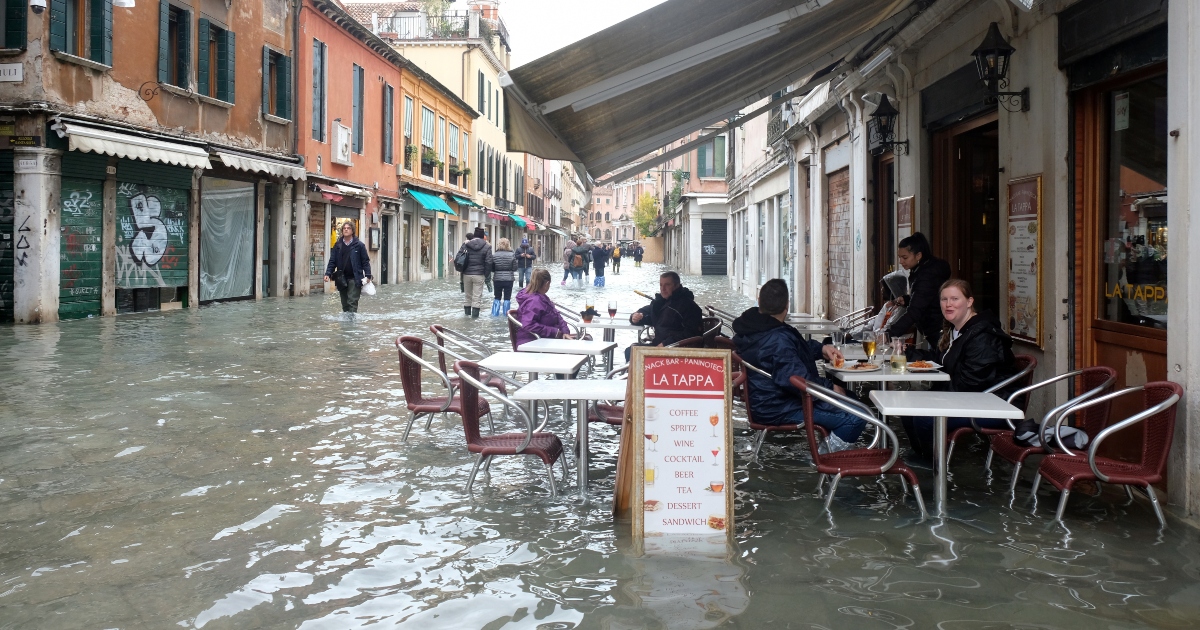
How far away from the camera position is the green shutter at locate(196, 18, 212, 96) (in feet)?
58.5

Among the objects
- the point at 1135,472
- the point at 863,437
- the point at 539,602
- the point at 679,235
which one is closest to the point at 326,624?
the point at 539,602

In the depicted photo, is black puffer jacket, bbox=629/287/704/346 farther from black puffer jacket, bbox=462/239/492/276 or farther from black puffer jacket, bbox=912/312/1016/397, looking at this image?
black puffer jacket, bbox=462/239/492/276

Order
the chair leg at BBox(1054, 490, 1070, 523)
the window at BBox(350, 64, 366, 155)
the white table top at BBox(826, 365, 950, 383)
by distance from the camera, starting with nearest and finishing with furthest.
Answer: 1. the chair leg at BBox(1054, 490, 1070, 523)
2. the white table top at BBox(826, 365, 950, 383)
3. the window at BBox(350, 64, 366, 155)

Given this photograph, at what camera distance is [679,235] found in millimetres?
54688

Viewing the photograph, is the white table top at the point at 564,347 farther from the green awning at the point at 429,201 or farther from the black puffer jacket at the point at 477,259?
the green awning at the point at 429,201

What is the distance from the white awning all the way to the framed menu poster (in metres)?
14.4

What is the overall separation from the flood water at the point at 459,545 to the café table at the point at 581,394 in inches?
6.8

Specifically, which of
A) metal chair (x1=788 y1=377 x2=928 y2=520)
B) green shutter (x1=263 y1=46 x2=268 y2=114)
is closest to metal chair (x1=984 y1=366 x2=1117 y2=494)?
metal chair (x1=788 y1=377 x2=928 y2=520)

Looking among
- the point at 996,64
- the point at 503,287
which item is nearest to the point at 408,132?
the point at 503,287

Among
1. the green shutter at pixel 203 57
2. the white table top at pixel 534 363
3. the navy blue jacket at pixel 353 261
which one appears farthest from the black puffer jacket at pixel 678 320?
the green shutter at pixel 203 57

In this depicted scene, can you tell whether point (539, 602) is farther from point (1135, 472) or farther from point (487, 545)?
point (1135, 472)

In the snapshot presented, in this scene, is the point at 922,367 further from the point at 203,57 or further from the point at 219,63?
the point at 219,63

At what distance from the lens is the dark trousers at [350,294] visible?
16.1 m

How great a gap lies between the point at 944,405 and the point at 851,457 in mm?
544
